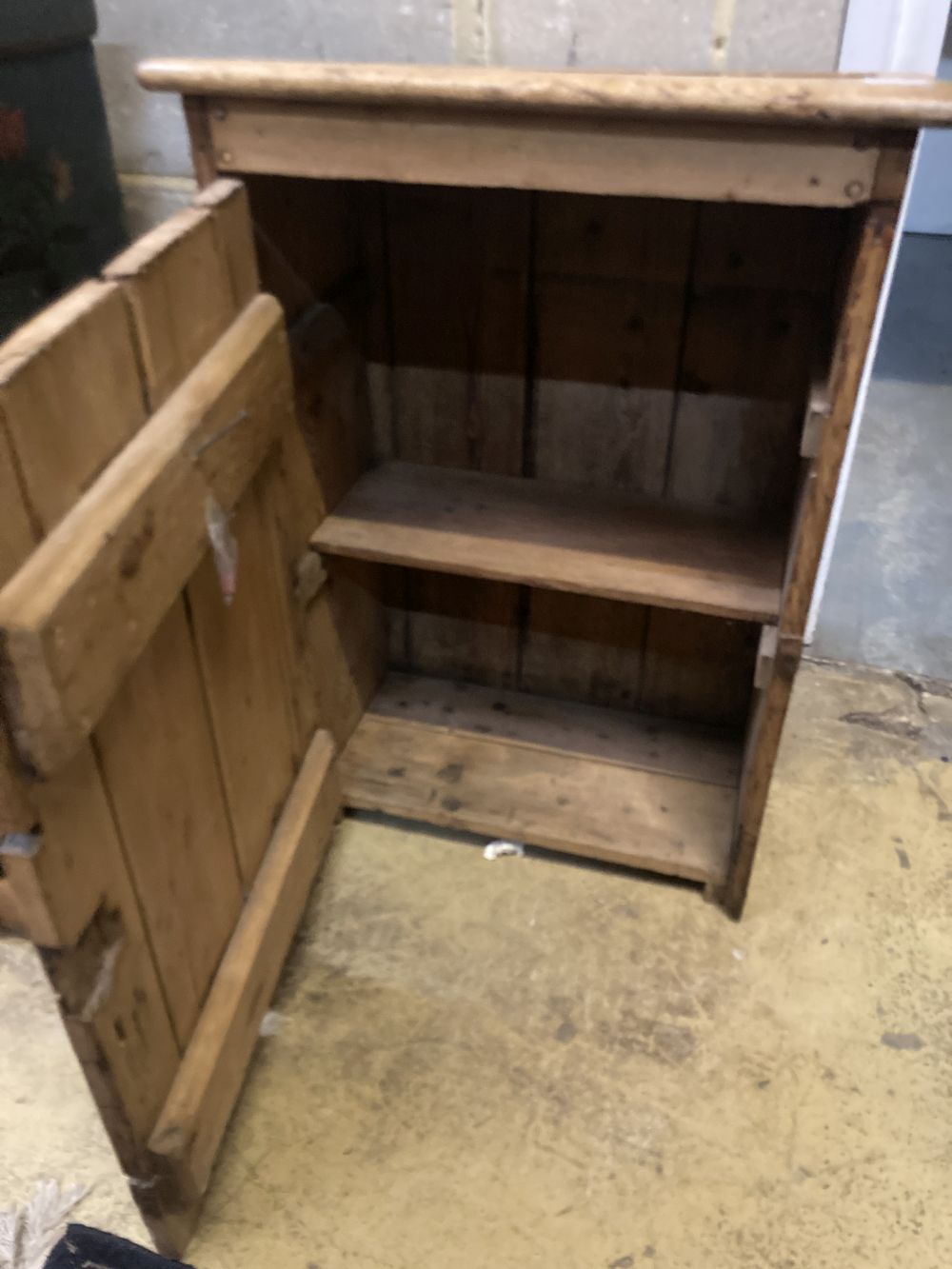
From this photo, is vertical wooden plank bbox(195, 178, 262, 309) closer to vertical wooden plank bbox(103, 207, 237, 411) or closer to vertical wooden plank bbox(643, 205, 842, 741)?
vertical wooden plank bbox(103, 207, 237, 411)

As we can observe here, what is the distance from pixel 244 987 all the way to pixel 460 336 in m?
0.82

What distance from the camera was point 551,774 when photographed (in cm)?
147

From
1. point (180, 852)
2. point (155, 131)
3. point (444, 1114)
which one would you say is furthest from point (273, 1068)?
point (155, 131)

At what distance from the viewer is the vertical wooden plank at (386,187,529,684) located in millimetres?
1243

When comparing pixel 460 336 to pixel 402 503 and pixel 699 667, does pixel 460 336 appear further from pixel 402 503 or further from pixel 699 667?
pixel 699 667

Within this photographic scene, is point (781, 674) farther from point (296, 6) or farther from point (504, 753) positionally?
point (296, 6)

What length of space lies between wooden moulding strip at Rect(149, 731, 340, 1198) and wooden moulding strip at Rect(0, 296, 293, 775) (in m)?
0.44

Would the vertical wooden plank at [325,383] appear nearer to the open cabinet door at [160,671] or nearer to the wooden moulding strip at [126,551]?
the open cabinet door at [160,671]

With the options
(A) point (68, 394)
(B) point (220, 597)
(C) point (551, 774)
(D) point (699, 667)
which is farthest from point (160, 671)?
(D) point (699, 667)

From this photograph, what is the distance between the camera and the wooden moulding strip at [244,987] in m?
0.95

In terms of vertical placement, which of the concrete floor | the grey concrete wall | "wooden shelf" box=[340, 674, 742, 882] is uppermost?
"wooden shelf" box=[340, 674, 742, 882]

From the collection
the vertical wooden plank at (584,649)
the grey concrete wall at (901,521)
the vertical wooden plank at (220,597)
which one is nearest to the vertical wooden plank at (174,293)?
the vertical wooden plank at (220,597)

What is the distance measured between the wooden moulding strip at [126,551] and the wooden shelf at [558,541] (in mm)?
296

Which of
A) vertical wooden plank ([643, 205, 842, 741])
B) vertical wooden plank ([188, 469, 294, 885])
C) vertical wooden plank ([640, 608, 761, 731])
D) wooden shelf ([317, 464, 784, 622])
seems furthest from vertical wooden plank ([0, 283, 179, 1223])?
vertical wooden plank ([640, 608, 761, 731])
